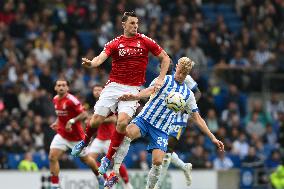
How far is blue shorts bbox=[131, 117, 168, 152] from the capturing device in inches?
708

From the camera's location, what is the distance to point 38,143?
25.4m

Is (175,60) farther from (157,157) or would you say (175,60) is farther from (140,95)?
(140,95)

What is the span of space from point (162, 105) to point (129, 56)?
1.10 metres

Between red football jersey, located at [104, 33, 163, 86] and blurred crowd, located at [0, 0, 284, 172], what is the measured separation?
714 cm

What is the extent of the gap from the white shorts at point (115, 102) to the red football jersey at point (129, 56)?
3.8 inches

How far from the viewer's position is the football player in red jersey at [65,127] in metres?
20.4

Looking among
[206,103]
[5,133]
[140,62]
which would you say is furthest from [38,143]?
[140,62]

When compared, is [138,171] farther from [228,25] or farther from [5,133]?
[228,25]

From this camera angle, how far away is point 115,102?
709 inches

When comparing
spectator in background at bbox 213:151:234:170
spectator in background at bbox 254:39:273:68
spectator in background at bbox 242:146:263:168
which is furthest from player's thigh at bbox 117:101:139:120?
spectator in background at bbox 254:39:273:68

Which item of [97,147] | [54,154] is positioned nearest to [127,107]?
[54,154]

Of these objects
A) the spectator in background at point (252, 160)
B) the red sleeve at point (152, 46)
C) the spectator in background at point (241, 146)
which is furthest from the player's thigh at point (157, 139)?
the spectator in background at point (241, 146)

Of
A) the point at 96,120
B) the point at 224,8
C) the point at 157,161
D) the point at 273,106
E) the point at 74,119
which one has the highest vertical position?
the point at 224,8

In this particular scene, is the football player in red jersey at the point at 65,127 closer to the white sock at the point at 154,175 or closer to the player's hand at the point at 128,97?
the white sock at the point at 154,175
